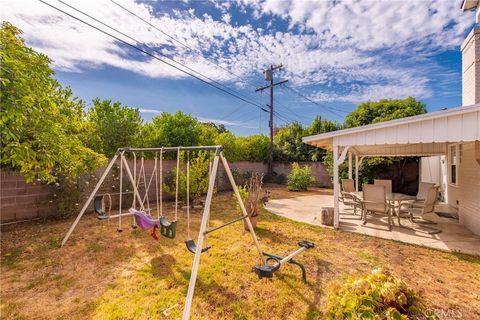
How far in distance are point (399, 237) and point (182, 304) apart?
489 centimetres

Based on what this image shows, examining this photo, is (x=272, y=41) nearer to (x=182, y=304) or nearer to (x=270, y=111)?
(x=270, y=111)

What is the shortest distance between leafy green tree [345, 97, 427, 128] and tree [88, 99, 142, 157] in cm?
1364

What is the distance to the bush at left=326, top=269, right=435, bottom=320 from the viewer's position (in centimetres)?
171

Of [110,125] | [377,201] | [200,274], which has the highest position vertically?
[110,125]

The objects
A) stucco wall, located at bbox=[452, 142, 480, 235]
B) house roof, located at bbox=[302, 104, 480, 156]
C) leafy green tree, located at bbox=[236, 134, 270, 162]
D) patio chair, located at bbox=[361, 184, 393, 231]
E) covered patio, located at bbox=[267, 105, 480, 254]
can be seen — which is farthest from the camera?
leafy green tree, located at bbox=[236, 134, 270, 162]

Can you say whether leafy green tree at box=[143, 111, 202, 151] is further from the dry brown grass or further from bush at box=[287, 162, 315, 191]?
bush at box=[287, 162, 315, 191]

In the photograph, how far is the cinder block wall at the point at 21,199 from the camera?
18.7 feet

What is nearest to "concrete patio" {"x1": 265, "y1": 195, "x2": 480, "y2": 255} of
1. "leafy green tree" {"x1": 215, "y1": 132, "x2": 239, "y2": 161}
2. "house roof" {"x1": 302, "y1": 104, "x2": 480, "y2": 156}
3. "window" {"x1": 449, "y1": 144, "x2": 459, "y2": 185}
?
"window" {"x1": 449, "y1": 144, "x2": 459, "y2": 185}

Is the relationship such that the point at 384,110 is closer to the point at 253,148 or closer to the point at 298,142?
the point at 298,142

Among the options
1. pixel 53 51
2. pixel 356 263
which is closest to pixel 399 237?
pixel 356 263

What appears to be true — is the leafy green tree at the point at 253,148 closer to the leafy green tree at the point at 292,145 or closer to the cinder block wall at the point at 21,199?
the leafy green tree at the point at 292,145

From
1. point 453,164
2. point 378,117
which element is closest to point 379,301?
point 453,164

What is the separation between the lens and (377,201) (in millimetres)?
5598

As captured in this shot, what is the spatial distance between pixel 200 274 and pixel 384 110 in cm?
1586
